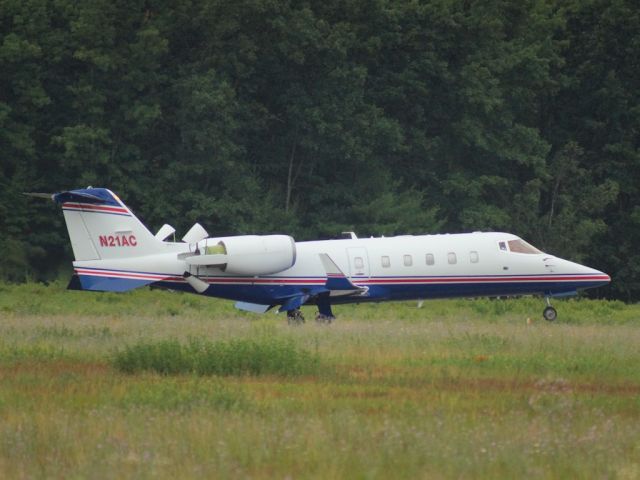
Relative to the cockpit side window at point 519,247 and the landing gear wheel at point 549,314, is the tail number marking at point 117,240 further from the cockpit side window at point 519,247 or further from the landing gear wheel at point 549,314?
the landing gear wheel at point 549,314

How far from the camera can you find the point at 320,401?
1659 centimetres

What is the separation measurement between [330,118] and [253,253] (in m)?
25.9

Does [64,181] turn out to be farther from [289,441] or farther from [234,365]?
[289,441]

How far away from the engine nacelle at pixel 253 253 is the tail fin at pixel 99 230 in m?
1.49

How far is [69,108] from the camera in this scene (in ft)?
175

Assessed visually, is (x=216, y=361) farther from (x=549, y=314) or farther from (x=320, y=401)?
(x=549, y=314)

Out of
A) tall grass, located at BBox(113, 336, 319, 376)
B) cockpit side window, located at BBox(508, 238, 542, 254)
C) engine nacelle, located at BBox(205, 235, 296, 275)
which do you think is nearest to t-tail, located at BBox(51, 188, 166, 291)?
engine nacelle, located at BBox(205, 235, 296, 275)

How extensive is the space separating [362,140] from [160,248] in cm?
2628

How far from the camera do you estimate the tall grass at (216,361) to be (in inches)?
762

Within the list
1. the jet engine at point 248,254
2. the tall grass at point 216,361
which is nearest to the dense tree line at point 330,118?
the jet engine at point 248,254

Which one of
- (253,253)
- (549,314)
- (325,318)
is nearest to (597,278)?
(549,314)

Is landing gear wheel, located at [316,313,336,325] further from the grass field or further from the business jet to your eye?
the grass field

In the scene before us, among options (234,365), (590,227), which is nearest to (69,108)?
(590,227)

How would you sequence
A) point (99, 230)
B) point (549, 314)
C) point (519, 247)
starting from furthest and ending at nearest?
point (549, 314) < point (519, 247) < point (99, 230)
